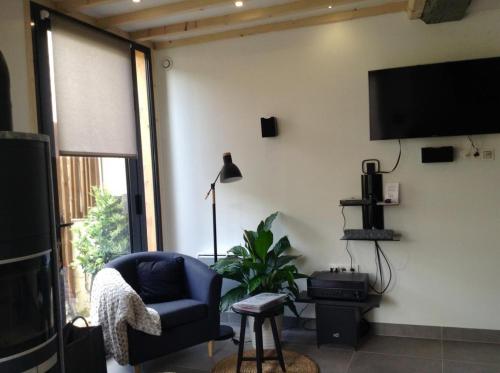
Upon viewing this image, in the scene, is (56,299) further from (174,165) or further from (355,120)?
(355,120)

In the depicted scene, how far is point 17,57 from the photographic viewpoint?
2.95m

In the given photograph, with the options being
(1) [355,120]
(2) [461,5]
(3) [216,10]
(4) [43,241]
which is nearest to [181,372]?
(4) [43,241]

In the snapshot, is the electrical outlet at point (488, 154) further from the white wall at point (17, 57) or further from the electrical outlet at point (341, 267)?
the white wall at point (17, 57)

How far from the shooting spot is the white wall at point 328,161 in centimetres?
349

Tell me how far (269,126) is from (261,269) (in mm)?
1228

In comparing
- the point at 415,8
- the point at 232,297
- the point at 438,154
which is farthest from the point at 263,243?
the point at 415,8

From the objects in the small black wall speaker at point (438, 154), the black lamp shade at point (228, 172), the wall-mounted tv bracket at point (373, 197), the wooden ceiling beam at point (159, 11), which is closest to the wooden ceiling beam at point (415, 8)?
the small black wall speaker at point (438, 154)

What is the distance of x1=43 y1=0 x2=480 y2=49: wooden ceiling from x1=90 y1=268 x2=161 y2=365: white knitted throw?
2.04m

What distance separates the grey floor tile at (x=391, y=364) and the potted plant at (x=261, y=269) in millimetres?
658

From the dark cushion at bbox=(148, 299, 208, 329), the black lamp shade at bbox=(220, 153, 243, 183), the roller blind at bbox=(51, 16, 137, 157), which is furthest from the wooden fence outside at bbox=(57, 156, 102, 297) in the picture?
the black lamp shade at bbox=(220, 153, 243, 183)

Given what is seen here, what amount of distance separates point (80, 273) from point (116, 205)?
67 cm

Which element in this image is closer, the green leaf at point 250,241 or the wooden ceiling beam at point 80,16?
the wooden ceiling beam at point 80,16

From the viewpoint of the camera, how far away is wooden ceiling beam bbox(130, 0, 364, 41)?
138 inches

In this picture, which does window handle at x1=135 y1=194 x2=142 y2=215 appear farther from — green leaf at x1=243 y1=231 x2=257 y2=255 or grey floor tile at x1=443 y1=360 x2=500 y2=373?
grey floor tile at x1=443 y1=360 x2=500 y2=373
